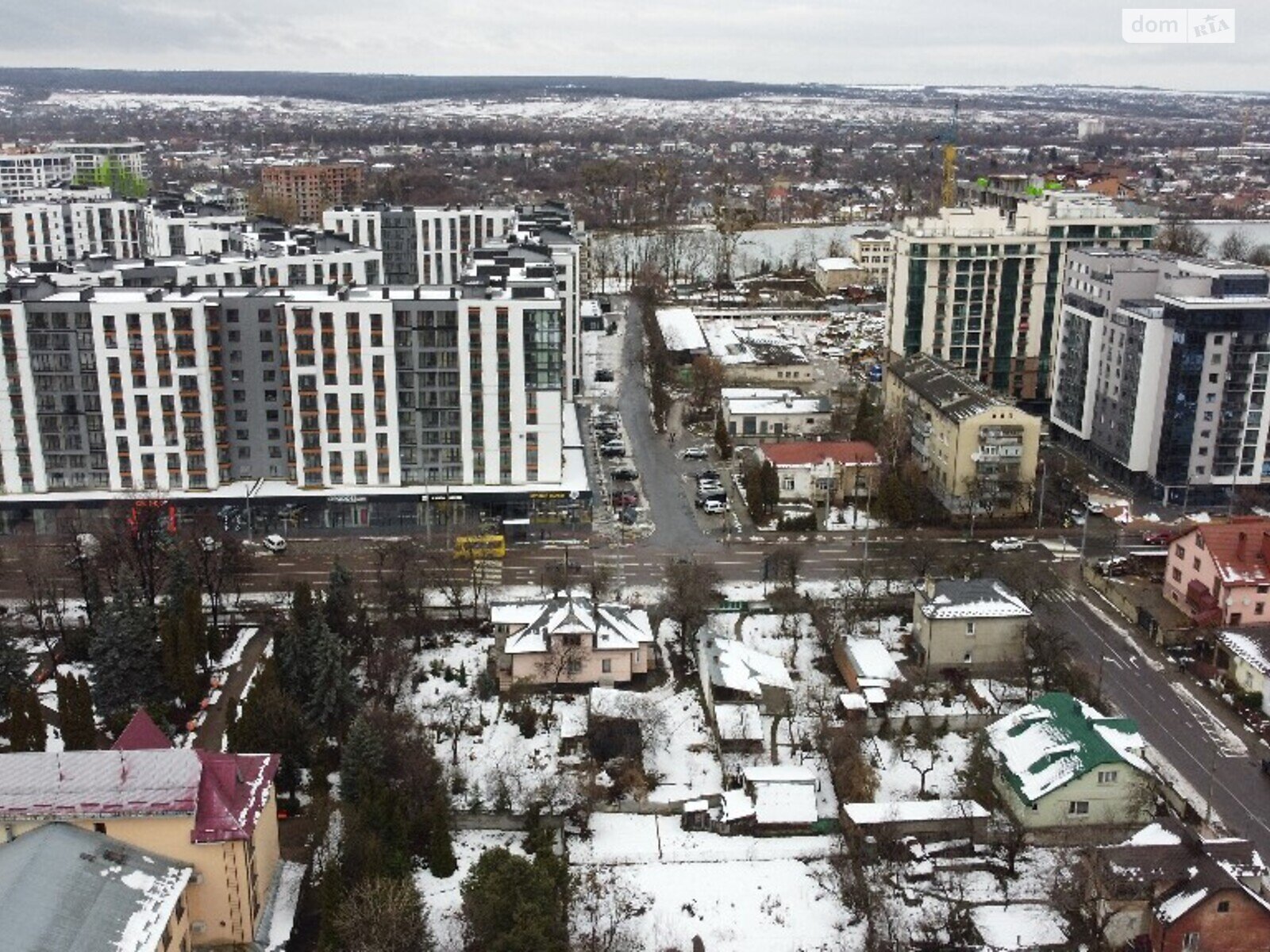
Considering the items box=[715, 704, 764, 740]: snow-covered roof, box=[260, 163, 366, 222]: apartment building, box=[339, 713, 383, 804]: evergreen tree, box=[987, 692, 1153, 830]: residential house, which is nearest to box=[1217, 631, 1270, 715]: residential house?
box=[987, 692, 1153, 830]: residential house

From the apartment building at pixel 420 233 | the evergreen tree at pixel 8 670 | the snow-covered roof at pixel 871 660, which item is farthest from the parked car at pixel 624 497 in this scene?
the apartment building at pixel 420 233

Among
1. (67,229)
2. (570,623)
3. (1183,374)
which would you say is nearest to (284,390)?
(570,623)

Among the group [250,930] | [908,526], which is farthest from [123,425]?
[908,526]

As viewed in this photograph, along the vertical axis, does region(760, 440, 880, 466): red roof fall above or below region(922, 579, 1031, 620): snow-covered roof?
above

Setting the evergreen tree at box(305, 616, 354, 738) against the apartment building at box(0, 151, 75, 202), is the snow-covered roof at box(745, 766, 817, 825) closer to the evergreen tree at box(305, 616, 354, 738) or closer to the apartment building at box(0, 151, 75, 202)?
the evergreen tree at box(305, 616, 354, 738)

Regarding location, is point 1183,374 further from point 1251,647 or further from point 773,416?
point 773,416

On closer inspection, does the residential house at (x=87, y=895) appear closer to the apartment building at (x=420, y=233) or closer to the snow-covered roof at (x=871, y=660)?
the snow-covered roof at (x=871, y=660)

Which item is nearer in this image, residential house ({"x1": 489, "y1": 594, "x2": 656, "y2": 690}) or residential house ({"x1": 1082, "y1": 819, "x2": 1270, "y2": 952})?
residential house ({"x1": 1082, "y1": 819, "x2": 1270, "y2": 952})
